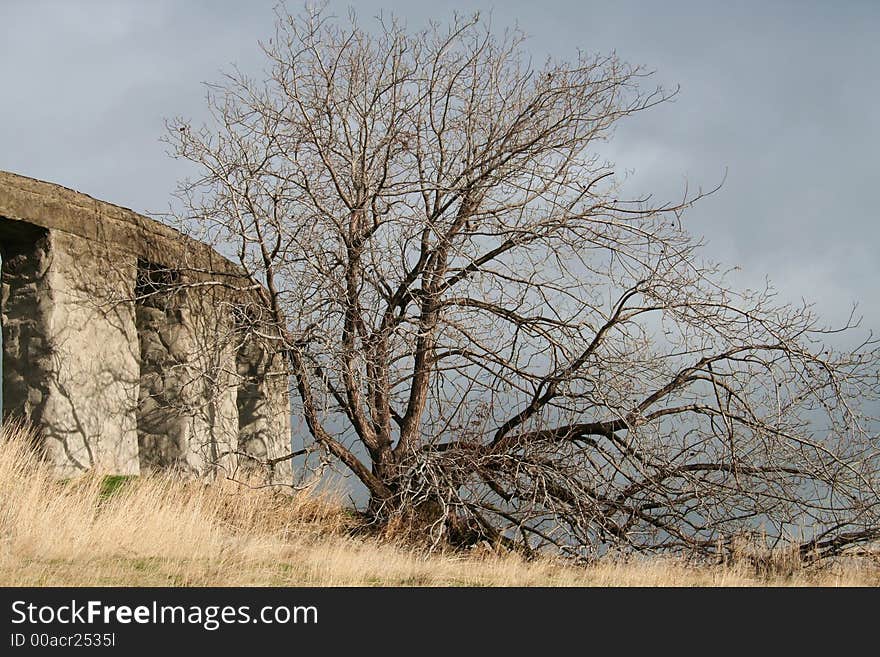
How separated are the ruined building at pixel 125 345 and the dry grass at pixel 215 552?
0.48 meters

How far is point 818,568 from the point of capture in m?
8.80

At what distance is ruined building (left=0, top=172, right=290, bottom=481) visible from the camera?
875 centimetres

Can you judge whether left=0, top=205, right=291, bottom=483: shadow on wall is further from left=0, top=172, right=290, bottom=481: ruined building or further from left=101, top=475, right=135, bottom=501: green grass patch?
left=101, top=475, right=135, bottom=501: green grass patch

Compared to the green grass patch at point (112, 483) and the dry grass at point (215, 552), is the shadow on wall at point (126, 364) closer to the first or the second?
the green grass patch at point (112, 483)

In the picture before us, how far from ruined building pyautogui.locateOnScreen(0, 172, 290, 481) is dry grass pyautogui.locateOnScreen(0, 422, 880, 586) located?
48 cm

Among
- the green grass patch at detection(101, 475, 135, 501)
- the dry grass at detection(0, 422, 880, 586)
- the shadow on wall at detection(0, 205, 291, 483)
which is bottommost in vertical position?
the dry grass at detection(0, 422, 880, 586)

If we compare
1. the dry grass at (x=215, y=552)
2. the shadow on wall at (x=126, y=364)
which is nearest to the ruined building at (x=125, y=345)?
the shadow on wall at (x=126, y=364)

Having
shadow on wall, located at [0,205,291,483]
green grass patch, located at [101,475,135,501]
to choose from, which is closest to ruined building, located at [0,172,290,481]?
shadow on wall, located at [0,205,291,483]

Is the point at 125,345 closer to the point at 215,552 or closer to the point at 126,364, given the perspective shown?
the point at 126,364

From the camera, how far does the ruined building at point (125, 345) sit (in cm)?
875

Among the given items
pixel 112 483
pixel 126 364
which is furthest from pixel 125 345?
pixel 112 483

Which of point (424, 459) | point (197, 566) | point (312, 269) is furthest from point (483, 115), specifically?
point (197, 566)

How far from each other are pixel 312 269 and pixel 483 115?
2429 millimetres

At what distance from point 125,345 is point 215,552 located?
3187 millimetres
